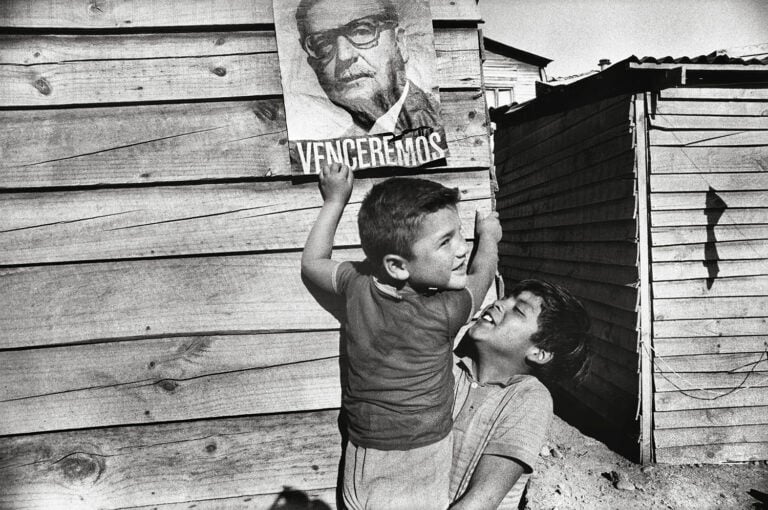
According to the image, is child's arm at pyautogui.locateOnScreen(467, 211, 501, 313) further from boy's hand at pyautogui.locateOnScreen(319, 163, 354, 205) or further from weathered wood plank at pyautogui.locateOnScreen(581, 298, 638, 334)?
weathered wood plank at pyautogui.locateOnScreen(581, 298, 638, 334)

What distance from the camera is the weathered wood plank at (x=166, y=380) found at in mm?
1884

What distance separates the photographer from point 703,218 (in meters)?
4.92

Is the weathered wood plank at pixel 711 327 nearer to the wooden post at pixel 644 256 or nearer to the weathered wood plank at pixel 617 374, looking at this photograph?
the wooden post at pixel 644 256

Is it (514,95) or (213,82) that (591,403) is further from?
(514,95)

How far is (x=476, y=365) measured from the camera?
84.1 inches

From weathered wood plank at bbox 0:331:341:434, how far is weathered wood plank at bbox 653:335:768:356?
178 inches

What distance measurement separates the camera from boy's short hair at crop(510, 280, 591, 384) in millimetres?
2104

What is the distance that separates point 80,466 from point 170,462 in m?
0.37

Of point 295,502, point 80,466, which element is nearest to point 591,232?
point 295,502

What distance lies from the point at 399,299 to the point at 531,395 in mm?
761

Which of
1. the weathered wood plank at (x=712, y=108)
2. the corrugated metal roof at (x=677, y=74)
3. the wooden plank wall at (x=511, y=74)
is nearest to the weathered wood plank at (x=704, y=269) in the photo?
the weathered wood plank at (x=712, y=108)

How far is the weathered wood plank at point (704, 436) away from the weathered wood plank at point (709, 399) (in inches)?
11.4

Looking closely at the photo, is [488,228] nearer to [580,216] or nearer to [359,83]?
[359,83]

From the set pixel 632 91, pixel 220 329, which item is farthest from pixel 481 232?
pixel 632 91
